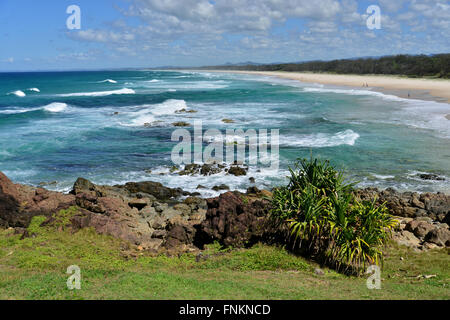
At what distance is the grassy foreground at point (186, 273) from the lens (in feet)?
26.8

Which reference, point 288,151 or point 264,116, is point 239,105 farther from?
point 288,151

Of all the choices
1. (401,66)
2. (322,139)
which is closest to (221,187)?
(322,139)

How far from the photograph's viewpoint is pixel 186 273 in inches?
392

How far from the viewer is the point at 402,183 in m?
20.2

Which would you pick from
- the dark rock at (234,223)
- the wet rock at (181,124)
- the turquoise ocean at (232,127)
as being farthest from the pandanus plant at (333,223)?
the wet rock at (181,124)

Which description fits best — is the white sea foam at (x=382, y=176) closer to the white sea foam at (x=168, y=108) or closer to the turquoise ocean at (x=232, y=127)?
the turquoise ocean at (x=232, y=127)

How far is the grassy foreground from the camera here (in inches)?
322

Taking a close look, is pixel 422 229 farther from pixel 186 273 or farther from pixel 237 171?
pixel 237 171

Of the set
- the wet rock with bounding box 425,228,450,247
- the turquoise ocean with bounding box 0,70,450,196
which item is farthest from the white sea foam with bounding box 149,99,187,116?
the wet rock with bounding box 425,228,450,247

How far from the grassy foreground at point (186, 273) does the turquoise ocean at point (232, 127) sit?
335 inches

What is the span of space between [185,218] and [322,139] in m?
18.2

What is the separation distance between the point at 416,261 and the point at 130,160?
63.6 feet

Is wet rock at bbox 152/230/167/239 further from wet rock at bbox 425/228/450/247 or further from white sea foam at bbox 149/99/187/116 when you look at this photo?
→ white sea foam at bbox 149/99/187/116
